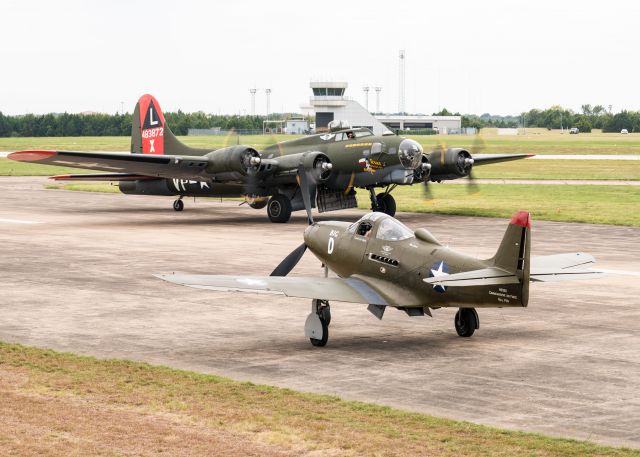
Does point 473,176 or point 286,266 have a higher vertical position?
point 473,176

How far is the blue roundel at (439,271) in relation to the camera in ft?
56.9

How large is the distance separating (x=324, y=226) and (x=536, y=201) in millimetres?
32861

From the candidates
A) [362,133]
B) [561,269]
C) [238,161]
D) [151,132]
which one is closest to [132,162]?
[238,161]

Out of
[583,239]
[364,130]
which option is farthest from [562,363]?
[364,130]

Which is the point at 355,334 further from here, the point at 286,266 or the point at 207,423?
the point at 207,423

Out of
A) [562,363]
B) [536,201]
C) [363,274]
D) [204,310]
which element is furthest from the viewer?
[536,201]

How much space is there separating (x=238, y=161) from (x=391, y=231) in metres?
22.4

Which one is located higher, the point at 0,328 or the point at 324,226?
the point at 324,226

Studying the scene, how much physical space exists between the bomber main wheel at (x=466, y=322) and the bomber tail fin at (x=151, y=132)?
30.1m

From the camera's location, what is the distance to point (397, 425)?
1319 cm

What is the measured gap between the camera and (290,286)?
17672 millimetres

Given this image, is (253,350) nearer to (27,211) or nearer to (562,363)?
(562,363)

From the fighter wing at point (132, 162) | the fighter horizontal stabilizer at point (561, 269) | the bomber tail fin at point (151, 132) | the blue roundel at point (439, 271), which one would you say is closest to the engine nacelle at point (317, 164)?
the fighter wing at point (132, 162)

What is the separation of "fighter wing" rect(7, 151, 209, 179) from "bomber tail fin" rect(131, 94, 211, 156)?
226 inches
